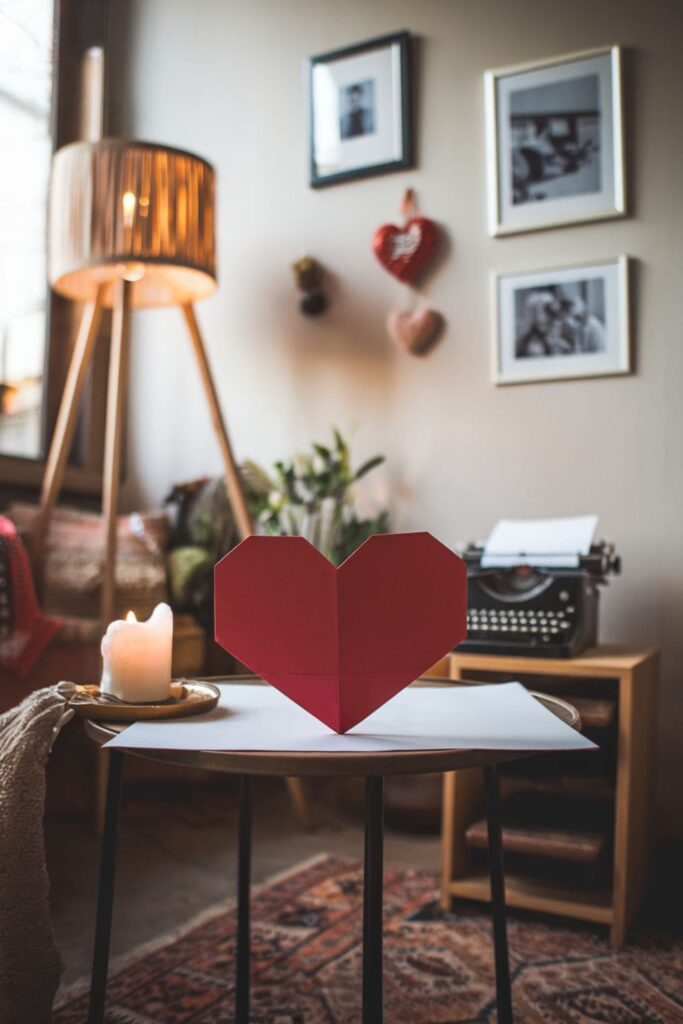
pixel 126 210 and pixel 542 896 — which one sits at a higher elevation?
pixel 126 210

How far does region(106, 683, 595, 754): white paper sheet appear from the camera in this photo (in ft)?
2.74

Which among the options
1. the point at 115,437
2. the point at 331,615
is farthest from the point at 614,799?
the point at 115,437

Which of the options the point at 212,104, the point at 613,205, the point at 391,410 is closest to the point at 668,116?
the point at 613,205

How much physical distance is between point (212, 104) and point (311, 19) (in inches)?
Result: 17.5

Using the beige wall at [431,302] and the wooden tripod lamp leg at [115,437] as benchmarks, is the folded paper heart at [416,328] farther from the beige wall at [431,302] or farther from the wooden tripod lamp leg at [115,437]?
the wooden tripod lamp leg at [115,437]

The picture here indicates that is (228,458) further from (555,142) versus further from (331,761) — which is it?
(331,761)

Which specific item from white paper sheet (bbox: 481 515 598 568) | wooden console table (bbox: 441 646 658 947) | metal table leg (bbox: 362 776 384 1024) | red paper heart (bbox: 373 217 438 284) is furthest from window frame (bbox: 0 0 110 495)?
metal table leg (bbox: 362 776 384 1024)

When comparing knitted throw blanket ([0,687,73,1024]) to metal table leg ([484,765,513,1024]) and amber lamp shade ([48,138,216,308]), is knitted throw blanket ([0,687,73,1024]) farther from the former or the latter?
amber lamp shade ([48,138,216,308])

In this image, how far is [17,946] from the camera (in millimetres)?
1087

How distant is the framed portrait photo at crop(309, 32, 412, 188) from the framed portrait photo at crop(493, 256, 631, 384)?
22.9 inches

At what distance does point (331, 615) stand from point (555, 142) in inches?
79.2

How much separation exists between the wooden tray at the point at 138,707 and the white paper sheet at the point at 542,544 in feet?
3.36

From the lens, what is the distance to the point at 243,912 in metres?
1.34

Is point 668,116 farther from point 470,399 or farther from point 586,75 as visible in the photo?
point 470,399
